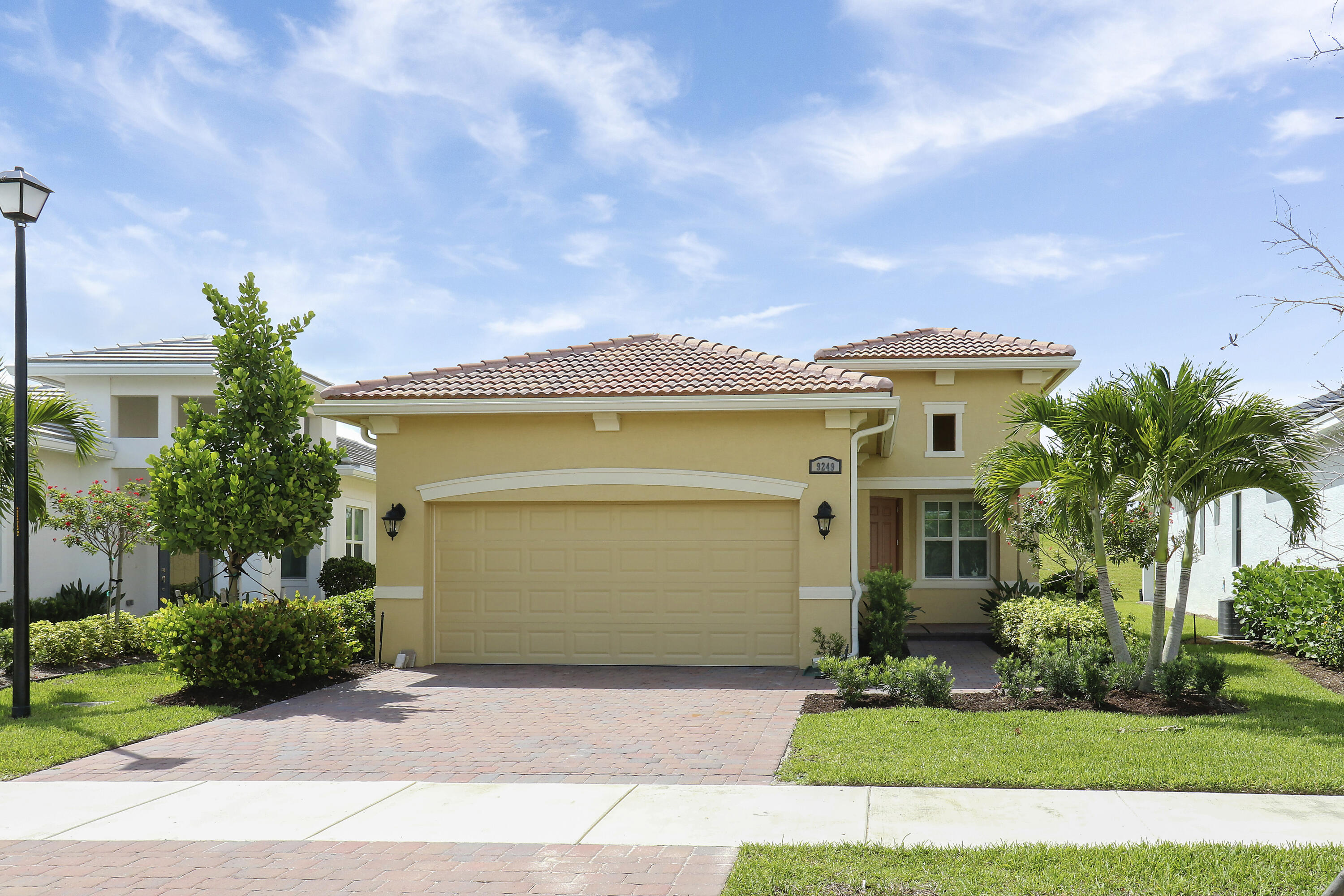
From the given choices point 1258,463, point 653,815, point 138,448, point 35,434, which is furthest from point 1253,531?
point 138,448

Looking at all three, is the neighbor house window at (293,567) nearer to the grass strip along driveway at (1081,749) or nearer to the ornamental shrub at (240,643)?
the ornamental shrub at (240,643)

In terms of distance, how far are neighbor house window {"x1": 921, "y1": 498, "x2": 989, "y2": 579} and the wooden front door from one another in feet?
1.91

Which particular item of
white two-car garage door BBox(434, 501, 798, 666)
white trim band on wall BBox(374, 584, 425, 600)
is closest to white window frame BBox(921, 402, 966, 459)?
white two-car garage door BBox(434, 501, 798, 666)

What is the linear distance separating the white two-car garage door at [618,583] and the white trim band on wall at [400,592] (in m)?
0.29

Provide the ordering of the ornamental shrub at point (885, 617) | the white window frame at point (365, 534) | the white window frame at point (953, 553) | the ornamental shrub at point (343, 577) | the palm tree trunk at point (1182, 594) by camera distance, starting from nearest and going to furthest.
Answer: the palm tree trunk at point (1182, 594) < the ornamental shrub at point (885, 617) < the white window frame at point (953, 553) < the ornamental shrub at point (343, 577) < the white window frame at point (365, 534)

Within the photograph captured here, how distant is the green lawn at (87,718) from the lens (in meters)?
→ 8.05

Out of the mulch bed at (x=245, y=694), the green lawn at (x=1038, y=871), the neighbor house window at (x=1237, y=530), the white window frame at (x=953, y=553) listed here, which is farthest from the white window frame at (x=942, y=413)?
the green lawn at (x=1038, y=871)

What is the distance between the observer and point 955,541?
19.3 m

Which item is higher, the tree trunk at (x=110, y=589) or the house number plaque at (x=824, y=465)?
the house number plaque at (x=824, y=465)

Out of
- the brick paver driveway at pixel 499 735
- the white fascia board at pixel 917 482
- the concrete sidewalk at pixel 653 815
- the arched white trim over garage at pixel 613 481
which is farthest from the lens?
the white fascia board at pixel 917 482

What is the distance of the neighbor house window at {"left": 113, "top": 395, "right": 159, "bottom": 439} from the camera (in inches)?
837

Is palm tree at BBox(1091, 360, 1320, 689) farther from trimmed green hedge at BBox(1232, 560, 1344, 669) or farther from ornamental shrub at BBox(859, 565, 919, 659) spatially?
ornamental shrub at BBox(859, 565, 919, 659)

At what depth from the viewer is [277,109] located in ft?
39.9

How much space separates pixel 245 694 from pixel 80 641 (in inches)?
163
